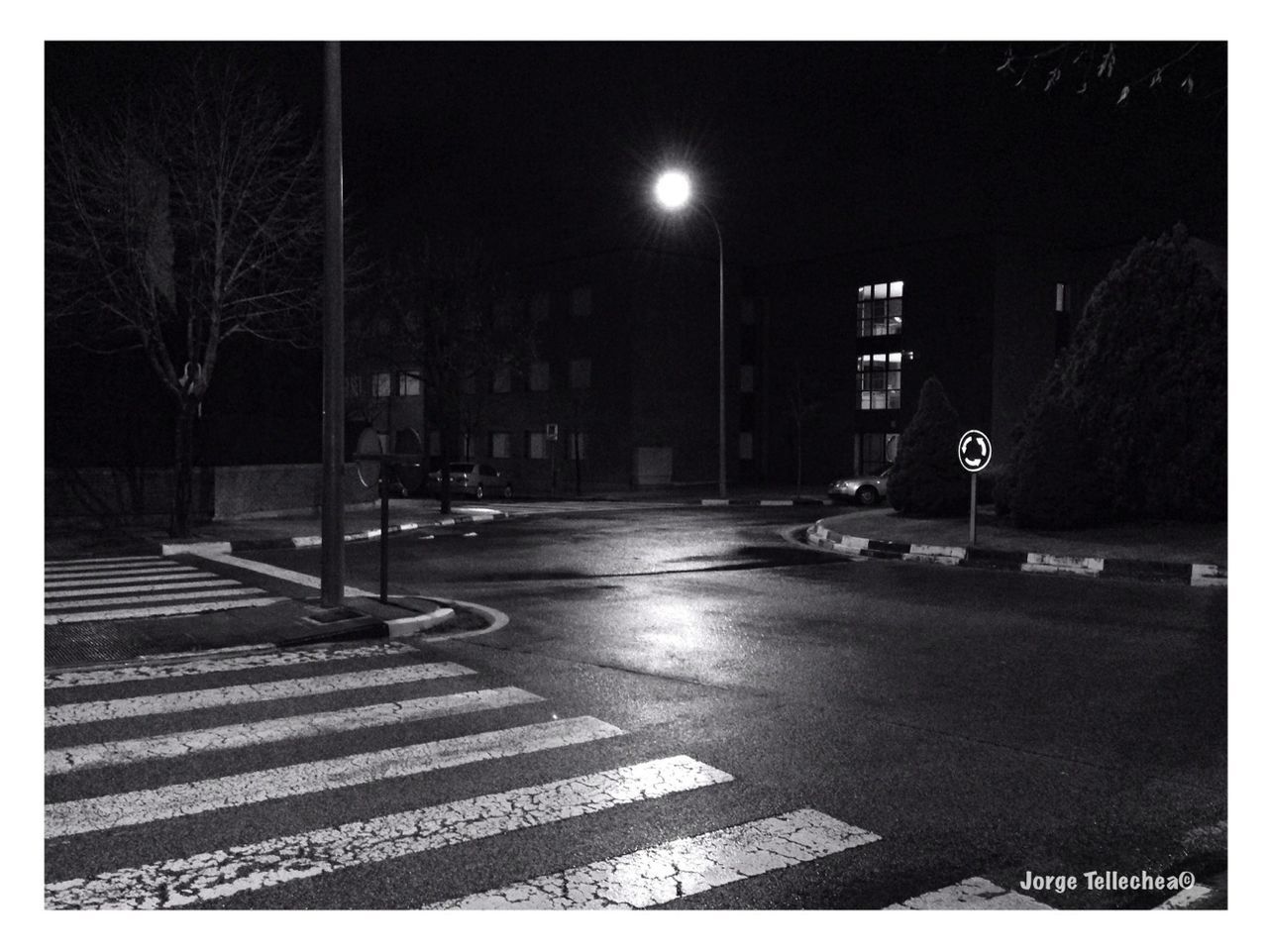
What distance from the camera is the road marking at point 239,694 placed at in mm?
6836

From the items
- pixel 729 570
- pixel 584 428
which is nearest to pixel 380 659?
pixel 729 570

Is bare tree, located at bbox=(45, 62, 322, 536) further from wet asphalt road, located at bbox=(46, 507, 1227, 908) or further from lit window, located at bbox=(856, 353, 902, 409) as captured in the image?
lit window, located at bbox=(856, 353, 902, 409)

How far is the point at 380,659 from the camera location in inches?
337

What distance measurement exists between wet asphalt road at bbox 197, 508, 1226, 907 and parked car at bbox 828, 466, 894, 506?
62.3 ft

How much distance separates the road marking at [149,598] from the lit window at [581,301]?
126 feet

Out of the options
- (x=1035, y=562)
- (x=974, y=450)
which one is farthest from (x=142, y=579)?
(x=1035, y=562)

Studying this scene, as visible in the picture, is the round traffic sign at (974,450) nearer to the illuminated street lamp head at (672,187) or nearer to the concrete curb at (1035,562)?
the concrete curb at (1035,562)

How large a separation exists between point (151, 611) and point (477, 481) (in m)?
30.7

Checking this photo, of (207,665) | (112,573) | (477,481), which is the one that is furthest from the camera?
(477,481)

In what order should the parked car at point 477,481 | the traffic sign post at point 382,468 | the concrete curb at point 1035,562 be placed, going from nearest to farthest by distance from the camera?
the traffic sign post at point 382,468 < the concrete curb at point 1035,562 < the parked car at point 477,481

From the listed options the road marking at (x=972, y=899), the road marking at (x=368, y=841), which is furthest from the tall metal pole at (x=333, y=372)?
the road marking at (x=972, y=899)

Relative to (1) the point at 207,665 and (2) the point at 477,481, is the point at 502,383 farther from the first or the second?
(1) the point at 207,665

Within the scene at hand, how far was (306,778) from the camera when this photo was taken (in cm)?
548

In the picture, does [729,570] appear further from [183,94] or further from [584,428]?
[584,428]
